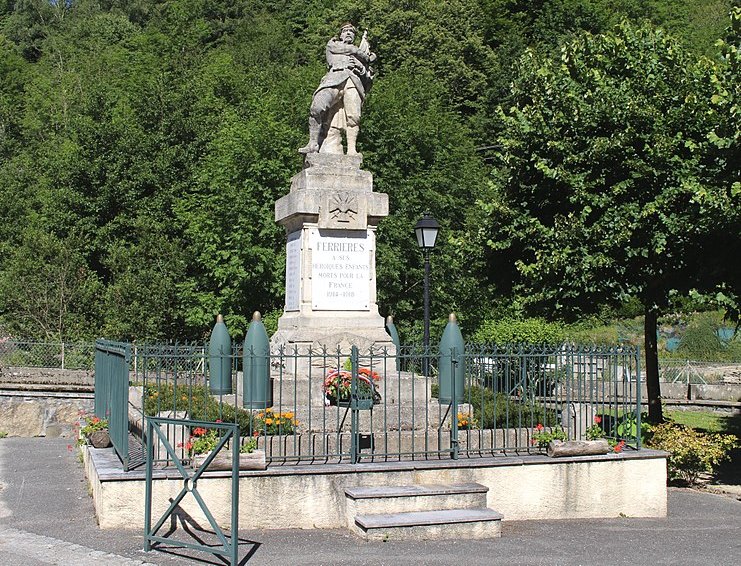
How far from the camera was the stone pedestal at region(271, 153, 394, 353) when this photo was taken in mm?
12969

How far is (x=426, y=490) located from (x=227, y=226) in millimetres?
20369

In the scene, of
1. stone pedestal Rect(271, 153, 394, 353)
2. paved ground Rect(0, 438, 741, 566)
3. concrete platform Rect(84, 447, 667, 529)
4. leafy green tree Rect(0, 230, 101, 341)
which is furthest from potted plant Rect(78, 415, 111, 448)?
leafy green tree Rect(0, 230, 101, 341)

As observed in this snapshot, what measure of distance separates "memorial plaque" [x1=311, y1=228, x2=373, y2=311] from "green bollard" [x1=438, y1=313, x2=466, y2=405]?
208 centimetres

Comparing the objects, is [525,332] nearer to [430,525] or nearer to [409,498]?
[409,498]

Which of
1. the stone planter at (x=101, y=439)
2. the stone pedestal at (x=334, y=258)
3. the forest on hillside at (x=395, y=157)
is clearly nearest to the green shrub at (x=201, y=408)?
the stone planter at (x=101, y=439)

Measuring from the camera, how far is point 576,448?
35.0ft

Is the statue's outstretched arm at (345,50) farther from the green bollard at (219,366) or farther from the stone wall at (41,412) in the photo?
the stone wall at (41,412)

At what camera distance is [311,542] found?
29.1 feet

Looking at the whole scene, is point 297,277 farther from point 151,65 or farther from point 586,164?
point 151,65

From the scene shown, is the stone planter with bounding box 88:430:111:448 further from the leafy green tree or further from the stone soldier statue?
the leafy green tree

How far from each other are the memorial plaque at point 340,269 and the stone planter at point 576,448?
12.4 ft

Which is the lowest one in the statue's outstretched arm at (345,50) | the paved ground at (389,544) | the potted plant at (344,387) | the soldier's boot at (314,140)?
the paved ground at (389,544)

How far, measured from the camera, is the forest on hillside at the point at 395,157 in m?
16.6

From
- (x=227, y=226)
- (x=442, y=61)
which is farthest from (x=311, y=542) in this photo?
(x=442, y=61)
